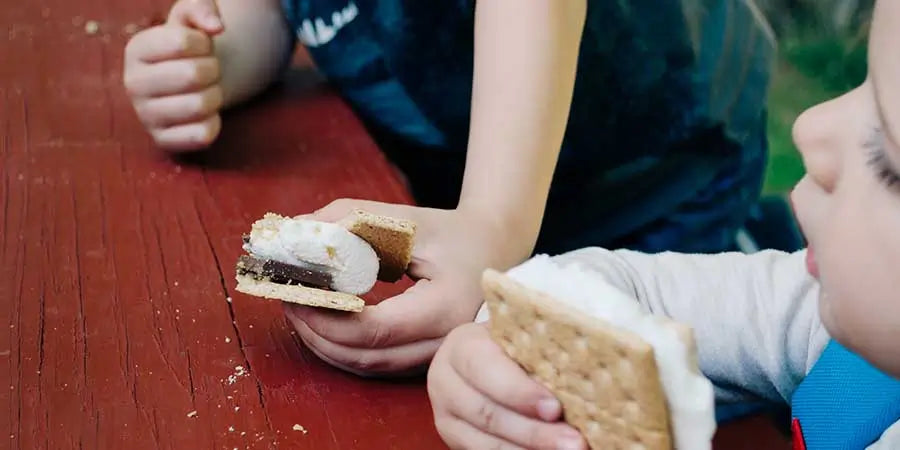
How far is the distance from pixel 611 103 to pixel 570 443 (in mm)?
777

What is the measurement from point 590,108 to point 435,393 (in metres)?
0.70

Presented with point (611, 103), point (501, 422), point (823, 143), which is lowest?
point (611, 103)

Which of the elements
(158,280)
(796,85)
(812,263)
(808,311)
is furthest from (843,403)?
(796,85)

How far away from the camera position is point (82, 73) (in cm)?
137

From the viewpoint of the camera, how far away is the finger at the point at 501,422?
0.64m

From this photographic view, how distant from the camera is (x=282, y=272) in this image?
2.49 feet

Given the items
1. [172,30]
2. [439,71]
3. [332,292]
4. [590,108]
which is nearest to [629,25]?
[590,108]

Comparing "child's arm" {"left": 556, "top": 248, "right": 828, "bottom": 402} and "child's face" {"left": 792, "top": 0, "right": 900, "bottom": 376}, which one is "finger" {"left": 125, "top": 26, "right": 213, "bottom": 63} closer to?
"child's arm" {"left": 556, "top": 248, "right": 828, "bottom": 402}

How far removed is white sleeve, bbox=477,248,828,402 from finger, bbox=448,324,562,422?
Result: 0.18 m

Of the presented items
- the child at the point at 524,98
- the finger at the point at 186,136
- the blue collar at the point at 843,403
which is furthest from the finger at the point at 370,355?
the finger at the point at 186,136

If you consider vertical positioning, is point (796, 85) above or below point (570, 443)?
below

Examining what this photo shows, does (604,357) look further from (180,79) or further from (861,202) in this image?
(180,79)

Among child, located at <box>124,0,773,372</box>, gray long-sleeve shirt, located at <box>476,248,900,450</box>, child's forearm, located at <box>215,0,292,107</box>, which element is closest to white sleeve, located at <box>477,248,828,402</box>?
gray long-sleeve shirt, located at <box>476,248,900,450</box>

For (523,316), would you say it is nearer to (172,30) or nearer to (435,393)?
(435,393)
